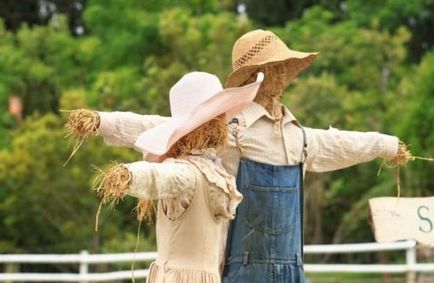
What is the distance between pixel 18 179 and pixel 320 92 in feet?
11.3

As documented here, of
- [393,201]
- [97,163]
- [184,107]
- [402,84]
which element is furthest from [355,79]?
[184,107]

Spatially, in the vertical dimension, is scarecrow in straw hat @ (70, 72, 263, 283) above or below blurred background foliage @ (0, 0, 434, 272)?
below

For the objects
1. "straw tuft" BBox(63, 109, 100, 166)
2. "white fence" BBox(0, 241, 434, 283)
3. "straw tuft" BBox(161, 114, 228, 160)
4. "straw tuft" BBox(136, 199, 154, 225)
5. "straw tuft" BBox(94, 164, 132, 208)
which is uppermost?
"straw tuft" BBox(63, 109, 100, 166)

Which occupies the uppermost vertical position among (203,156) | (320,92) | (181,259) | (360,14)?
(360,14)

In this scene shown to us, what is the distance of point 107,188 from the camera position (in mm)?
3141

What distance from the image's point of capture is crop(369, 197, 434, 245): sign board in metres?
4.72

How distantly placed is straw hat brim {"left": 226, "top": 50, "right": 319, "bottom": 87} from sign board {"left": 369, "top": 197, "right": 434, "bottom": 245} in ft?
2.31

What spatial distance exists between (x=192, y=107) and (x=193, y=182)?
10.4 inches

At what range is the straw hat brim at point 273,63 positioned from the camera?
13.8 feet

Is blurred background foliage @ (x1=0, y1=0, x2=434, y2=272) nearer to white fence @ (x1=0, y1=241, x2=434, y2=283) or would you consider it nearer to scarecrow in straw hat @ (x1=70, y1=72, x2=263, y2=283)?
white fence @ (x1=0, y1=241, x2=434, y2=283)

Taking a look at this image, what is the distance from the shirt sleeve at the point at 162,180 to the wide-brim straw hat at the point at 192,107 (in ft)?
0.36

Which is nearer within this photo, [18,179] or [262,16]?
[18,179]

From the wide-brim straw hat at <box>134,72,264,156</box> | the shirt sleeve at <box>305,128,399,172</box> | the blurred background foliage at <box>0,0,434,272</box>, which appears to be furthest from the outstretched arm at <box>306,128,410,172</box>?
the blurred background foliage at <box>0,0,434,272</box>

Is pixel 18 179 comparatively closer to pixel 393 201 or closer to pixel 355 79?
pixel 355 79
